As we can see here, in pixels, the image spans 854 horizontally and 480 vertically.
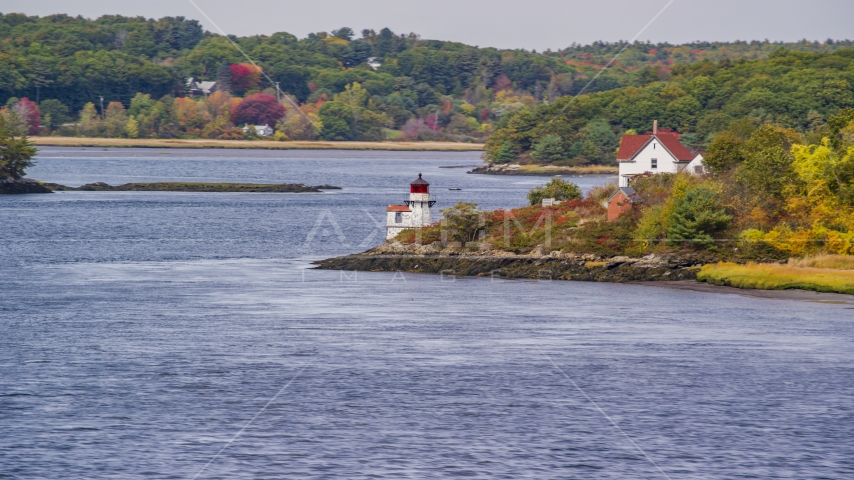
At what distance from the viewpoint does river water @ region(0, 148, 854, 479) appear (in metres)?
37.4

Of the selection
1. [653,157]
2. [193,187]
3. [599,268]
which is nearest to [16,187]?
[193,187]

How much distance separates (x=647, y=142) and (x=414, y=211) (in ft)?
100

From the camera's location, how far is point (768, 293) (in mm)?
70812

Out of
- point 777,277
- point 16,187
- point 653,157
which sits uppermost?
point 653,157

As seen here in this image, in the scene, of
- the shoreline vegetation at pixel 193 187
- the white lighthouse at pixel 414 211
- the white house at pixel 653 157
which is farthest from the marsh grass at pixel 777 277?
the shoreline vegetation at pixel 193 187

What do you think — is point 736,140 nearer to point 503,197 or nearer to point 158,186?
point 503,197

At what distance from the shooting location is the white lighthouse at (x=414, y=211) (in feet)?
288

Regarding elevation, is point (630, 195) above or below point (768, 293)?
above

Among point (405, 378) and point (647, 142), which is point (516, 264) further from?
point (405, 378)

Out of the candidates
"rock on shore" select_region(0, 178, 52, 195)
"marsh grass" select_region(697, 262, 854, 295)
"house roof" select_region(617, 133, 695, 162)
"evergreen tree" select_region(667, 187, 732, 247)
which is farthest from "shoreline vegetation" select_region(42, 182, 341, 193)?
"marsh grass" select_region(697, 262, 854, 295)

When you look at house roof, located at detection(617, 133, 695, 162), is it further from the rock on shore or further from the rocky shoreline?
the rock on shore

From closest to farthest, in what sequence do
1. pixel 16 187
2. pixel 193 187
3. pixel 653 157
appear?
A: pixel 653 157 < pixel 16 187 < pixel 193 187

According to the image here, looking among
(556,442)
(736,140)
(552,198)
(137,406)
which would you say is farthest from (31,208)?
(556,442)

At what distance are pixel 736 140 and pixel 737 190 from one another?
11.4m
